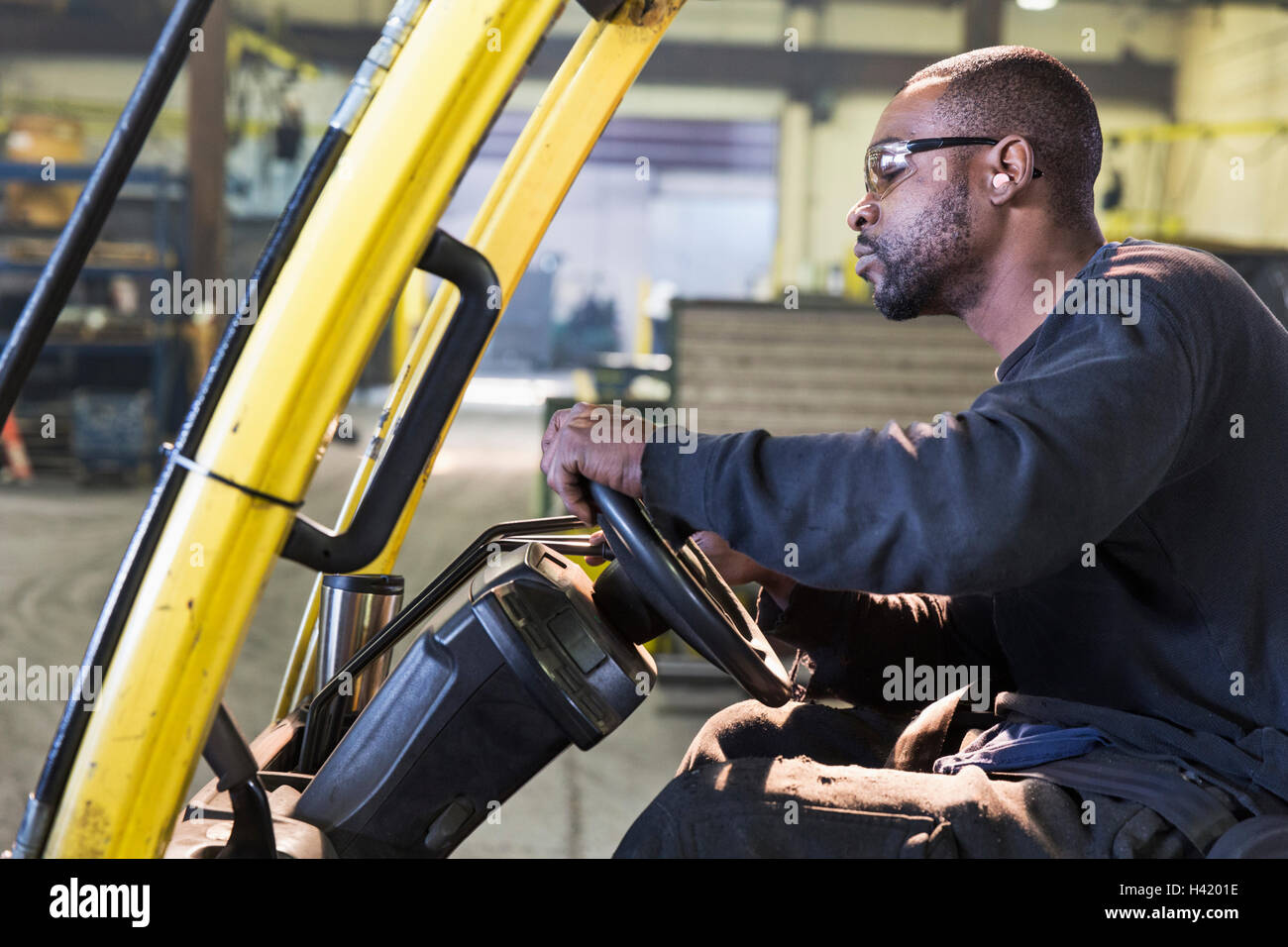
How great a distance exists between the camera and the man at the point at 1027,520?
44.2 inches

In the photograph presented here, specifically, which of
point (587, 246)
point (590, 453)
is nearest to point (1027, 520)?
point (590, 453)

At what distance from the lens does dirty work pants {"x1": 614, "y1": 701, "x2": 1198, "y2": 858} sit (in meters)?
1.22

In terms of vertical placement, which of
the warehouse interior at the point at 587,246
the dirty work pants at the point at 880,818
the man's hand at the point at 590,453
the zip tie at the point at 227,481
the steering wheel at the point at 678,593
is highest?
the warehouse interior at the point at 587,246

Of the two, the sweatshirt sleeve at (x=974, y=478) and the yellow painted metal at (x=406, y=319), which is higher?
the yellow painted metal at (x=406, y=319)

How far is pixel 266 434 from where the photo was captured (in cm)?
104

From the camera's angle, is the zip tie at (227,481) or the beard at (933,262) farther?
the beard at (933,262)

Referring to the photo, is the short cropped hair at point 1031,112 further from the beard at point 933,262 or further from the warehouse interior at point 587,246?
the warehouse interior at point 587,246

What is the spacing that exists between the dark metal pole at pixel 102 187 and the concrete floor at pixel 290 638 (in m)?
2.59

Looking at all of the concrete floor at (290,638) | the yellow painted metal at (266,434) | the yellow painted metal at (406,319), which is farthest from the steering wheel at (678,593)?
A: the yellow painted metal at (406,319)
